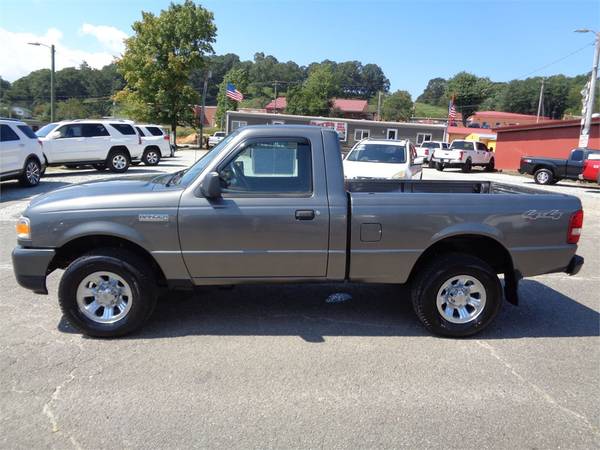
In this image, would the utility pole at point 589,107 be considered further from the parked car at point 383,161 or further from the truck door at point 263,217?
the truck door at point 263,217

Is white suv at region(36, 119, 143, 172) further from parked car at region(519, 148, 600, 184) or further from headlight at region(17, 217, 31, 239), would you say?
parked car at region(519, 148, 600, 184)

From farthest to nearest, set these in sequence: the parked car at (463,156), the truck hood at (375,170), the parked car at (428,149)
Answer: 1. the parked car at (428,149)
2. the parked car at (463,156)
3. the truck hood at (375,170)

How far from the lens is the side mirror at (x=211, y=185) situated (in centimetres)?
393

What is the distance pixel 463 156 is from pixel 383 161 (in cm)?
1906

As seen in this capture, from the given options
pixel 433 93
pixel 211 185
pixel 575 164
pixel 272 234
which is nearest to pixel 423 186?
pixel 272 234

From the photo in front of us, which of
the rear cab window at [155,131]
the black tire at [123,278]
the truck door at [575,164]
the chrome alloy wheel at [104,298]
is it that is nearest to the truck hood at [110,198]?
the black tire at [123,278]

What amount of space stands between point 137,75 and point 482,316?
42985 millimetres

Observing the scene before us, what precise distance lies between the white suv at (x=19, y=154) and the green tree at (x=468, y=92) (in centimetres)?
11069

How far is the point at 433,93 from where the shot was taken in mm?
155625

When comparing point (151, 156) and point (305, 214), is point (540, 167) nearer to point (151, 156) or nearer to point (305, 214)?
point (151, 156)

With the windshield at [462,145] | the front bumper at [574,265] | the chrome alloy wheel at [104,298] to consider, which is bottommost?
the chrome alloy wheel at [104,298]

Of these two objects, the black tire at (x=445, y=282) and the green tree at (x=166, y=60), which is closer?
the black tire at (x=445, y=282)

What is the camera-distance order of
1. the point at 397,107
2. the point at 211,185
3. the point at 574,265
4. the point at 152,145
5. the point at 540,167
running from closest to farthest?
1. the point at 211,185
2. the point at 574,265
3. the point at 540,167
4. the point at 152,145
5. the point at 397,107

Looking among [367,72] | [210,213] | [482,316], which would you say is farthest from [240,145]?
[367,72]
